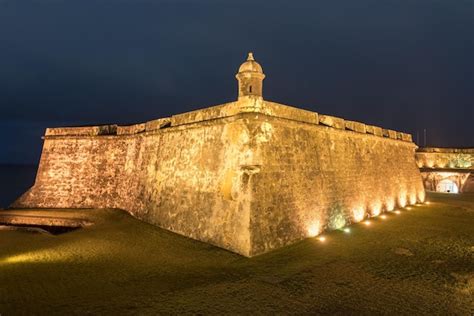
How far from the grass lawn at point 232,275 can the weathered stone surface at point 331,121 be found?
4.39m

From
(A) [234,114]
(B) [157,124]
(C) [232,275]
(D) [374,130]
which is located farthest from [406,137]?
(C) [232,275]

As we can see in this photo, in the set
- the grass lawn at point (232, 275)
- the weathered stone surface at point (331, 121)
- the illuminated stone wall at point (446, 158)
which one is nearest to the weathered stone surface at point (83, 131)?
the grass lawn at point (232, 275)

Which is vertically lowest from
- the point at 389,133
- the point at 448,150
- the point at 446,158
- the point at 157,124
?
the point at 157,124

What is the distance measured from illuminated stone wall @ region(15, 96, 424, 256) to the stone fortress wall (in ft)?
44.1

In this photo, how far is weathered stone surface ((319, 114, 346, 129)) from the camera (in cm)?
1184

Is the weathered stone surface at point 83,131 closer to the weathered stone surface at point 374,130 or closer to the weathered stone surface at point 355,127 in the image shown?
the weathered stone surface at point 355,127

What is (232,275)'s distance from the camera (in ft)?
22.4

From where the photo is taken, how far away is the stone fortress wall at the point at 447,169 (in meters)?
26.7

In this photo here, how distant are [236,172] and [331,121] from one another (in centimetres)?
559

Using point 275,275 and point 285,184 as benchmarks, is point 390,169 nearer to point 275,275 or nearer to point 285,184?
point 285,184

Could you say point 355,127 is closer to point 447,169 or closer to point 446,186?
point 447,169

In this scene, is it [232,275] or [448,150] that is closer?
[232,275]

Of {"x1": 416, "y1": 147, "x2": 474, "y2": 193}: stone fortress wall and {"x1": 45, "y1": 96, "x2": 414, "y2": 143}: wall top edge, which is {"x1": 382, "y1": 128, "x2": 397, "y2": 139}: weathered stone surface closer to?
{"x1": 45, "y1": 96, "x2": 414, "y2": 143}: wall top edge

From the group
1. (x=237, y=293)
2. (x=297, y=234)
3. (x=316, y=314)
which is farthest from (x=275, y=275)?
(x=297, y=234)
